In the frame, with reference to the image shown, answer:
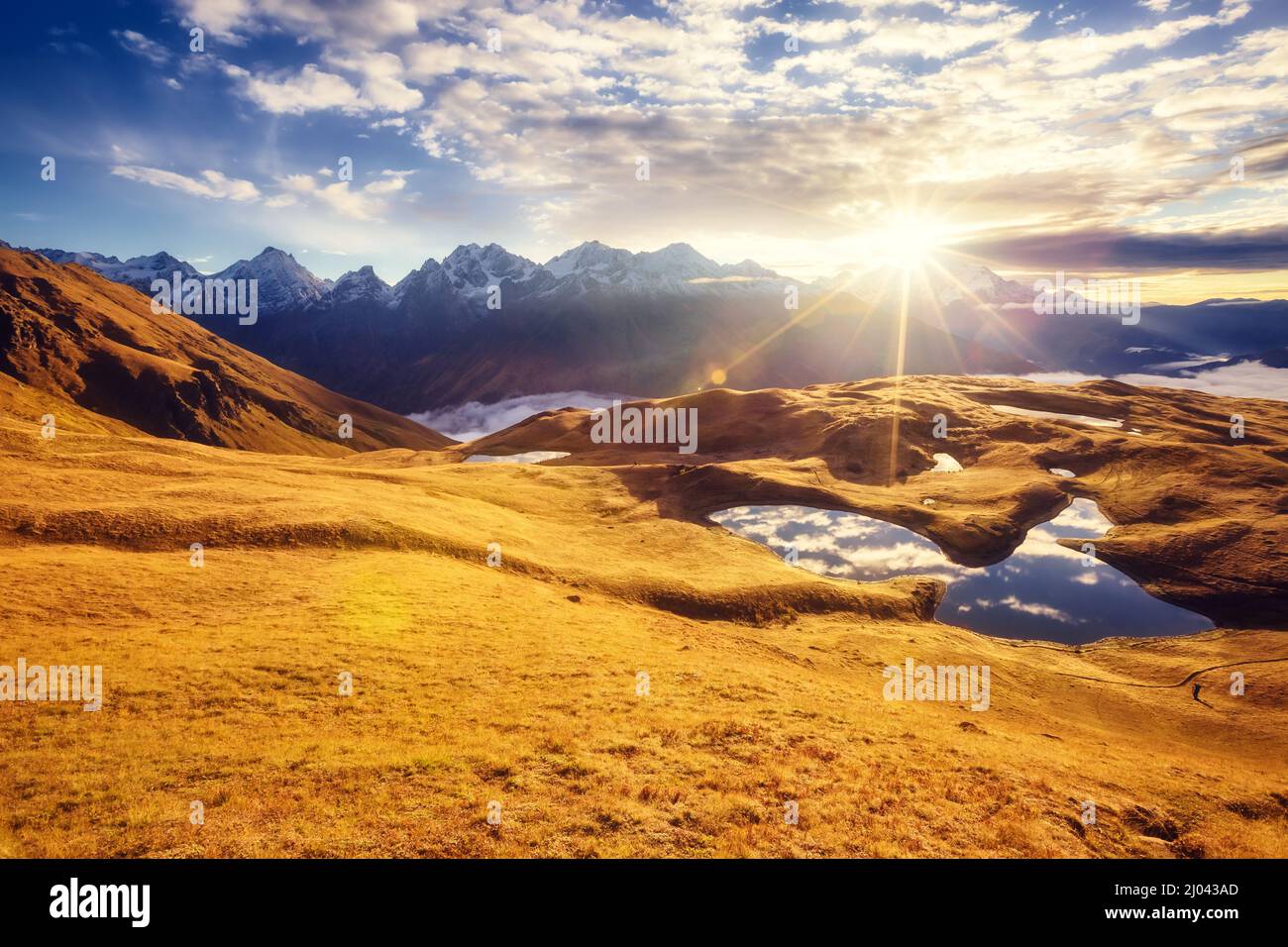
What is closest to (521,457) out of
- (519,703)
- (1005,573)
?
(1005,573)

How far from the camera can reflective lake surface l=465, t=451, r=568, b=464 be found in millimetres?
129375

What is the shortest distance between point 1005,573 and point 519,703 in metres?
66.8

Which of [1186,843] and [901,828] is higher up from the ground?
[901,828]

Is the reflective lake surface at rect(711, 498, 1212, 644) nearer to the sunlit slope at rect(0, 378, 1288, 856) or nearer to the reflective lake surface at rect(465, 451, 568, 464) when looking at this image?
the sunlit slope at rect(0, 378, 1288, 856)

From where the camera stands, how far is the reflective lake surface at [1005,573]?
60.1 m

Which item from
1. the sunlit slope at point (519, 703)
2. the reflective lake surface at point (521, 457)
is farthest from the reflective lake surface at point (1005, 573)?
the reflective lake surface at point (521, 457)

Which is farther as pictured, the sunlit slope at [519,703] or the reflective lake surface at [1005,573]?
the reflective lake surface at [1005,573]

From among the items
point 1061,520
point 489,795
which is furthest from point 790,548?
point 489,795

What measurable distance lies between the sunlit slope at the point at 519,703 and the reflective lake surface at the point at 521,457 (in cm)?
6656

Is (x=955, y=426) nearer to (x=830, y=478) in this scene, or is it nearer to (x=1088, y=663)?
(x=830, y=478)

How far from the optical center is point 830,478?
334ft

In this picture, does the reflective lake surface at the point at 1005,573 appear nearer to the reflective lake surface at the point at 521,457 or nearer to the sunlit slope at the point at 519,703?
the sunlit slope at the point at 519,703
